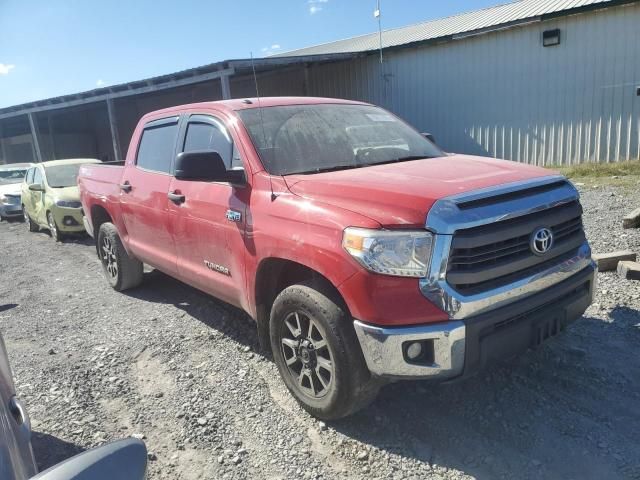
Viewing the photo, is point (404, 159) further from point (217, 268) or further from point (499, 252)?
point (217, 268)

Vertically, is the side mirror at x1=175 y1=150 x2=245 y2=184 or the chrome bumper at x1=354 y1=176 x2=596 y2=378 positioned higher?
the side mirror at x1=175 y1=150 x2=245 y2=184

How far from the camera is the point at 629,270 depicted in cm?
471

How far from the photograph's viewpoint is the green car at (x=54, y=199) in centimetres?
962

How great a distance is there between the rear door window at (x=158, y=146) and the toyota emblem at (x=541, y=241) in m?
3.05

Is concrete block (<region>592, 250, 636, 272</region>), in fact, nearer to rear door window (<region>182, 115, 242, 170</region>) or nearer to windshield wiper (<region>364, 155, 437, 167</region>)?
windshield wiper (<region>364, 155, 437, 167</region>)

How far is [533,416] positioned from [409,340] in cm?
106

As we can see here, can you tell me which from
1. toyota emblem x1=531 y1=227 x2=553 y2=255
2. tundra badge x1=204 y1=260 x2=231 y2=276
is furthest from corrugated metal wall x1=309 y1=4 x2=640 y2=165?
tundra badge x1=204 y1=260 x2=231 y2=276

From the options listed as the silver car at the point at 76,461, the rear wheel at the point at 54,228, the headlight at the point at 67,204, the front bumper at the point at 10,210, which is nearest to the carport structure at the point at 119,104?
the headlight at the point at 67,204

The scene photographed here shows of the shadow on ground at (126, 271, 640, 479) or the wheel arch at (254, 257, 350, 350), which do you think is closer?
the shadow on ground at (126, 271, 640, 479)

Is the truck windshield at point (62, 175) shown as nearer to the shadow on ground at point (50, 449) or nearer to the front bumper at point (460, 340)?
the shadow on ground at point (50, 449)

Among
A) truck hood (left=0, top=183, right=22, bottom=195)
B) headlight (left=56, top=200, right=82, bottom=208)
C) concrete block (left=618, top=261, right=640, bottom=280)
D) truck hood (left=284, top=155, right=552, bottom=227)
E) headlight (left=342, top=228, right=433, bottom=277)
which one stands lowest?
concrete block (left=618, top=261, right=640, bottom=280)

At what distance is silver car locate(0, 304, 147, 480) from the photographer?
1.31 metres

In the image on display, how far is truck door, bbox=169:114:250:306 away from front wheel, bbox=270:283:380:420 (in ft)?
1.85

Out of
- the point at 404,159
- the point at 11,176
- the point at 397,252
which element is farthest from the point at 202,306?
the point at 11,176
